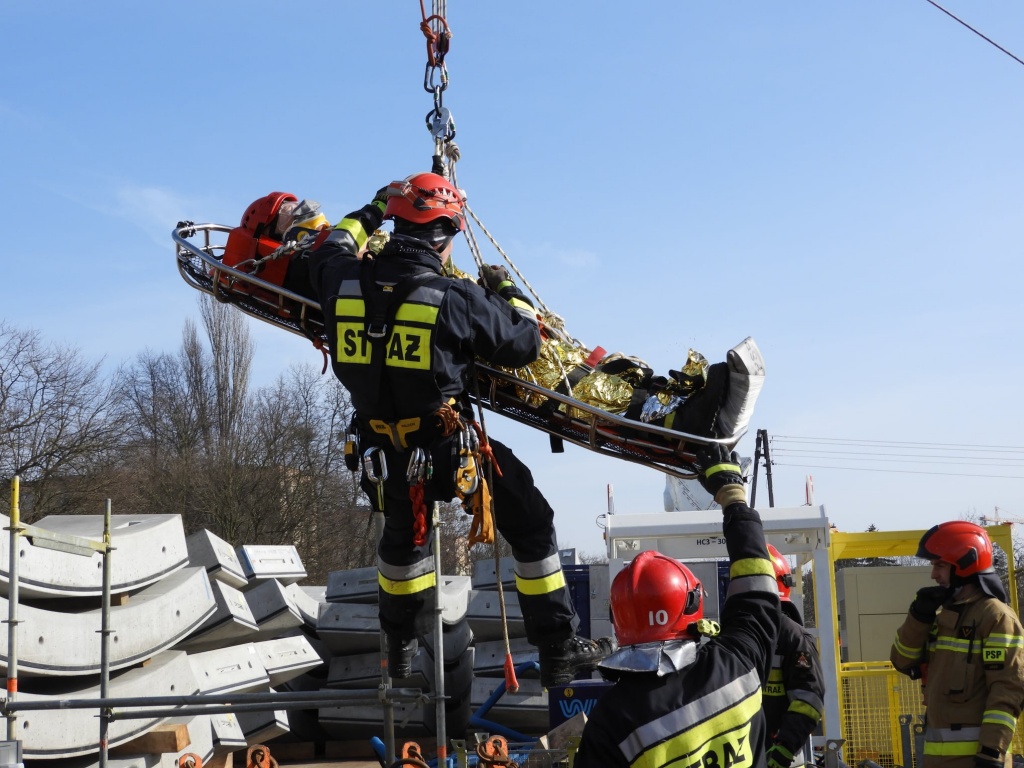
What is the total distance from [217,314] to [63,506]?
17885mm

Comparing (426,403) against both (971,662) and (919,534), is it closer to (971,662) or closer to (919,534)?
(971,662)

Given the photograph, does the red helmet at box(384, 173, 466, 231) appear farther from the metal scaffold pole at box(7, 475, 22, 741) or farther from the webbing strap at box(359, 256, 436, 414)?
the metal scaffold pole at box(7, 475, 22, 741)

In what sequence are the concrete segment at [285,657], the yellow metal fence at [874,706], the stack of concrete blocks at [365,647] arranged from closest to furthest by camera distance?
1. the stack of concrete blocks at [365,647]
2. the concrete segment at [285,657]
3. the yellow metal fence at [874,706]

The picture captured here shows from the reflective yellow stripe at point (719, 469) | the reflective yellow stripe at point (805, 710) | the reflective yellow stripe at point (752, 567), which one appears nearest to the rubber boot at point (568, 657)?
the reflective yellow stripe at point (805, 710)

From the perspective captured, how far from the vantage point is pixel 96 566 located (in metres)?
7.91

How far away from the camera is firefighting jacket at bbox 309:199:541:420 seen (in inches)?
211

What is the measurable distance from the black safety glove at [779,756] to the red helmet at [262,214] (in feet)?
12.0

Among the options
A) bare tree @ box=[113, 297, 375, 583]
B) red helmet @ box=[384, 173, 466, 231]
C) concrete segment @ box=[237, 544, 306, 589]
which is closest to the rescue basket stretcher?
red helmet @ box=[384, 173, 466, 231]

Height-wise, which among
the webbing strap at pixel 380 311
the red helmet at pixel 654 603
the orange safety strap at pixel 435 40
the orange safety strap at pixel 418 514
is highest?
the orange safety strap at pixel 435 40

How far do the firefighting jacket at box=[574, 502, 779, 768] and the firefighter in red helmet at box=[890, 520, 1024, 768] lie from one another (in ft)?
8.60

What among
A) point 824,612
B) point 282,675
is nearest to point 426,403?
point 282,675

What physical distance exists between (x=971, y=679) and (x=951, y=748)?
0.34 meters

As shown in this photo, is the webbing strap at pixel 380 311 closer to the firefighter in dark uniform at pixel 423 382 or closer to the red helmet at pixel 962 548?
the firefighter in dark uniform at pixel 423 382

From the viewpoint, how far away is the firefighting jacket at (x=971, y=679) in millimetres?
5453
